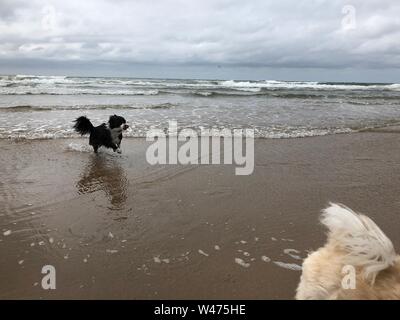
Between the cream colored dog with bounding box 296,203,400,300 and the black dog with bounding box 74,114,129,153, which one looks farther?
the black dog with bounding box 74,114,129,153

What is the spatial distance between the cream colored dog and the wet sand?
941 millimetres

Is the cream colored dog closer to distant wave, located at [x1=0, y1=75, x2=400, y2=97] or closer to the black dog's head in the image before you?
the black dog's head

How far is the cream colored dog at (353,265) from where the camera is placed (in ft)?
7.17

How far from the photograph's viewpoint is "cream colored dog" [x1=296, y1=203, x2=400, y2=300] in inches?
86.0

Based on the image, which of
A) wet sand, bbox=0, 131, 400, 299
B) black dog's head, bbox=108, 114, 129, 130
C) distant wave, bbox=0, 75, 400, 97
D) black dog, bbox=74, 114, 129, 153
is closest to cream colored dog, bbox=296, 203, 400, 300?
wet sand, bbox=0, 131, 400, 299

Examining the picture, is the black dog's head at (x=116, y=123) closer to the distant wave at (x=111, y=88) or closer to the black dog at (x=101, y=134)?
the black dog at (x=101, y=134)

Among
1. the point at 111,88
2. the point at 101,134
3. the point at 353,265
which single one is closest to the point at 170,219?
the point at 353,265

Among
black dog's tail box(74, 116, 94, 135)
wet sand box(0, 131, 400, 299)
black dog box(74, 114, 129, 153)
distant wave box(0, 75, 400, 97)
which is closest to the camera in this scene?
wet sand box(0, 131, 400, 299)

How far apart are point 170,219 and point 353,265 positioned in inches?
112

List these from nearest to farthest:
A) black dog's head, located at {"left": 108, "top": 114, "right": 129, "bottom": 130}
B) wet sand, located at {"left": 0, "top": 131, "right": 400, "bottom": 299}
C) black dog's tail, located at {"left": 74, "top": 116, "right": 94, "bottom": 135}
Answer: wet sand, located at {"left": 0, "top": 131, "right": 400, "bottom": 299}, black dog's tail, located at {"left": 74, "top": 116, "right": 94, "bottom": 135}, black dog's head, located at {"left": 108, "top": 114, "right": 129, "bottom": 130}

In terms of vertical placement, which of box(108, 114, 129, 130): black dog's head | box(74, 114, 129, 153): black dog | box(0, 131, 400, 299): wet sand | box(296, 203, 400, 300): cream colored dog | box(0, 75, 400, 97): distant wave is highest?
box(0, 75, 400, 97): distant wave

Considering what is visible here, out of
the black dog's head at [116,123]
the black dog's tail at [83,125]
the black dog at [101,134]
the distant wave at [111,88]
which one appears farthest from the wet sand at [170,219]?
the distant wave at [111,88]
